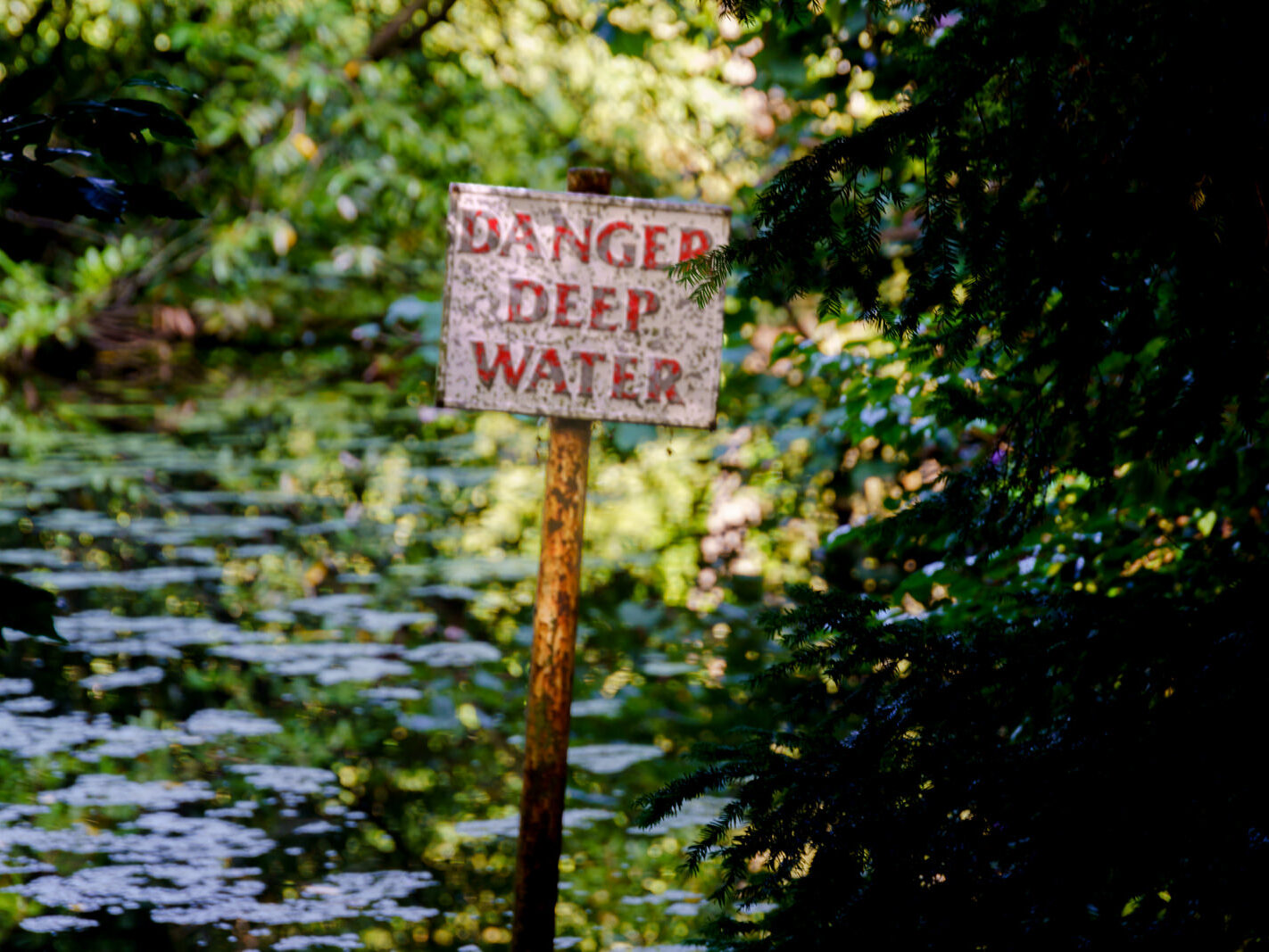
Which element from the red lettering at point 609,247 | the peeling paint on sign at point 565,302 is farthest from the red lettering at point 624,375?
the red lettering at point 609,247

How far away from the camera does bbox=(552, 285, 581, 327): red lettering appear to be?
343 centimetres

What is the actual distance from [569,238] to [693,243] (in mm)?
316

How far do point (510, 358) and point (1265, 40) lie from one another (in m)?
1.91

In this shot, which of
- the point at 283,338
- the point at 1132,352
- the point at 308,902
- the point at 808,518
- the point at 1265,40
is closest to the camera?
the point at 1265,40

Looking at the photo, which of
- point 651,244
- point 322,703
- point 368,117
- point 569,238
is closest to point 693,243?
point 651,244

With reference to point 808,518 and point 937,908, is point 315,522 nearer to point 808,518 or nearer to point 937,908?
point 808,518

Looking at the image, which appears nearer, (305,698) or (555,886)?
(555,886)

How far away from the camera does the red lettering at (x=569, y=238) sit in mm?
3426

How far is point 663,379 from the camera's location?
136 inches

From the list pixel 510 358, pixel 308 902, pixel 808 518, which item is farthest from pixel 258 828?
pixel 808 518

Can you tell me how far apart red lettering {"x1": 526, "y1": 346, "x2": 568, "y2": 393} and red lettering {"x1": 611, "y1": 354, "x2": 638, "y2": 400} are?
13 cm

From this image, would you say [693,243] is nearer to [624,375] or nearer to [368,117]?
[624,375]

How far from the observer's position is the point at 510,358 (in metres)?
3.43

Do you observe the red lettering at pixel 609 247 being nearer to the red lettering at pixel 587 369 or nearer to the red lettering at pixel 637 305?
the red lettering at pixel 637 305
